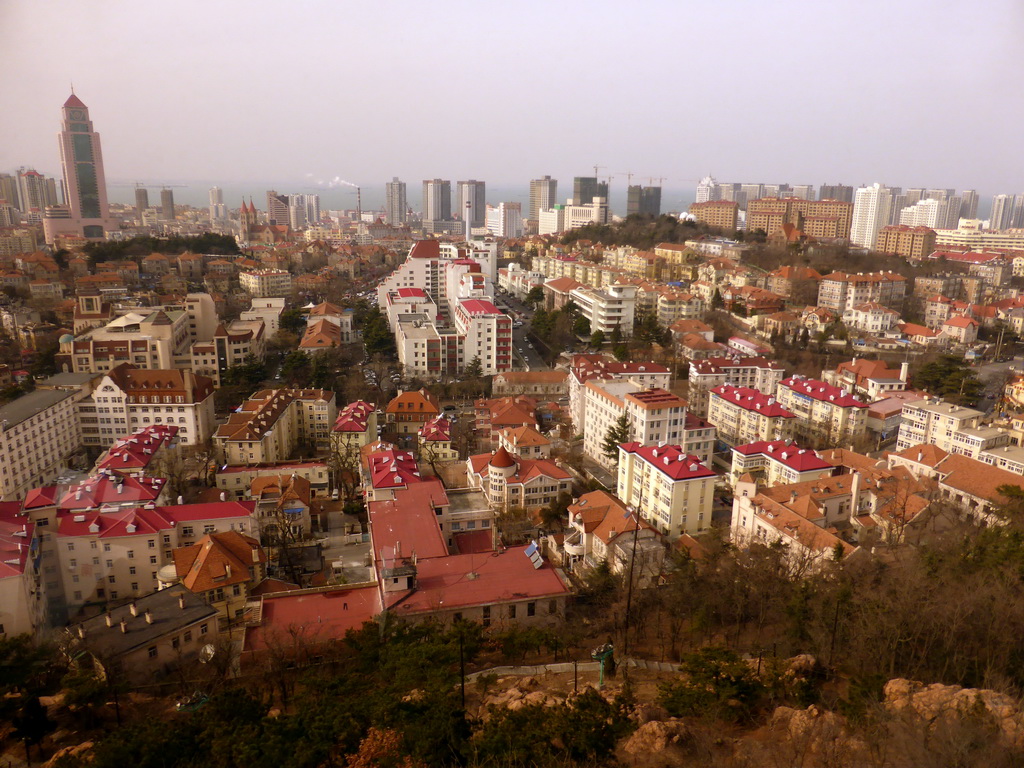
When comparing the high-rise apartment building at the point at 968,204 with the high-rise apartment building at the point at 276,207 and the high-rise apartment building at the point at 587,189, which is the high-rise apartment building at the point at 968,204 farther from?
the high-rise apartment building at the point at 276,207

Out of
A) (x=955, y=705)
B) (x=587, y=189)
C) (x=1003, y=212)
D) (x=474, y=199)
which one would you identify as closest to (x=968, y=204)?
(x=1003, y=212)

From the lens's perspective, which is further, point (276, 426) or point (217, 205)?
point (217, 205)

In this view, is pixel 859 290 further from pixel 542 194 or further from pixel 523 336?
pixel 542 194

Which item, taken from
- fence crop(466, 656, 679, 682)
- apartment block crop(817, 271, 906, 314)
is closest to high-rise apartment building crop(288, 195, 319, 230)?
apartment block crop(817, 271, 906, 314)

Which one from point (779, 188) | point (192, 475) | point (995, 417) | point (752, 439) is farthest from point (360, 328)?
point (779, 188)

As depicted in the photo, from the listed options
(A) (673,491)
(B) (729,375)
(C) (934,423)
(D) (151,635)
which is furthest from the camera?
(B) (729,375)

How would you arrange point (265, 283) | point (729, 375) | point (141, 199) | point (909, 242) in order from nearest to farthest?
point (729, 375) → point (265, 283) → point (909, 242) → point (141, 199)

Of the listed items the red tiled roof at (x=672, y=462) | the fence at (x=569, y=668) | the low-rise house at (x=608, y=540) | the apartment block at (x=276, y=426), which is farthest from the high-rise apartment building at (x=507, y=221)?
the fence at (x=569, y=668)

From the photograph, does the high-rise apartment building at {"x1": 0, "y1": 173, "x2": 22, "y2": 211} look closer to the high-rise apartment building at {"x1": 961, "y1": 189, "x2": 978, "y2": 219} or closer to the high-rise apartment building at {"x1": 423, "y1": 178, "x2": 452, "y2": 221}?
the high-rise apartment building at {"x1": 423, "y1": 178, "x2": 452, "y2": 221}
